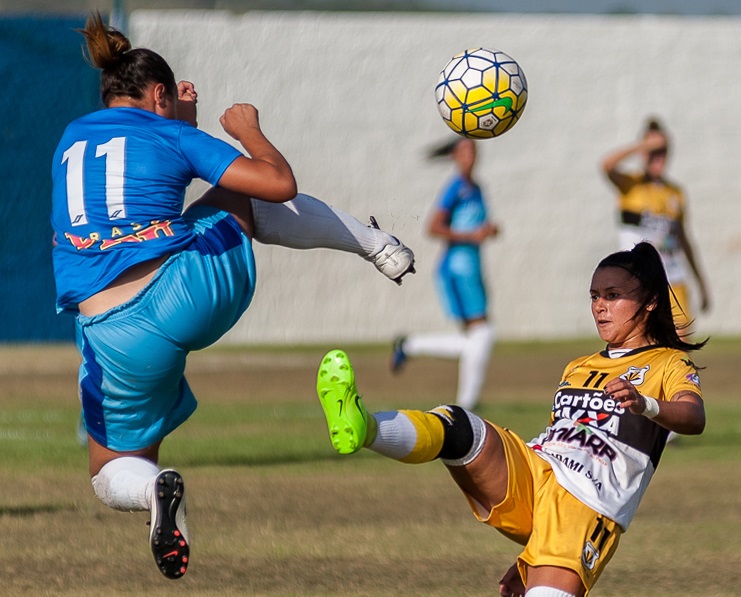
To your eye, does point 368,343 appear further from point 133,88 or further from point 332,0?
point 133,88

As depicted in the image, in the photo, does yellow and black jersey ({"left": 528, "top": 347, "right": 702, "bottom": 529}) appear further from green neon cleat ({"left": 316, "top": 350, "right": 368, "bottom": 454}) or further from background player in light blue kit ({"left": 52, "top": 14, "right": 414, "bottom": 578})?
background player in light blue kit ({"left": 52, "top": 14, "right": 414, "bottom": 578})

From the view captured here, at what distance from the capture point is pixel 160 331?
15.8 feet

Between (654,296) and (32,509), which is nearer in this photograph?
(654,296)

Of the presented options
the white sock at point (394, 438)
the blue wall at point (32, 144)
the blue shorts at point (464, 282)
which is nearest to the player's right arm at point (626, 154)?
the blue shorts at point (464, 282)

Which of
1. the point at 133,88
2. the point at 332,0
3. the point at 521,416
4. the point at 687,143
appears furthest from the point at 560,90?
the point at 133,88

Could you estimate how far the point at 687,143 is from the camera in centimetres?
1956

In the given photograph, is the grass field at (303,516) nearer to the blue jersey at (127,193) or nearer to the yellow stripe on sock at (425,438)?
the yellow stripe on sock at (425,438)

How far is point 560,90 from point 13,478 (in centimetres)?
1214

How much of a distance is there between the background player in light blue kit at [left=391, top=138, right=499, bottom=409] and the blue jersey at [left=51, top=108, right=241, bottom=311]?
7.02 metres

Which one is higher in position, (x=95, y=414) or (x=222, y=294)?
(x=222, y=294)

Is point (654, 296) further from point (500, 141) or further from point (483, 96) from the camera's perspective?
point (500, 141)

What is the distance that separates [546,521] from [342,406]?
0.77 meters

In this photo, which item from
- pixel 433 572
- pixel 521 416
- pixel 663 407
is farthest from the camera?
pixel 521 416

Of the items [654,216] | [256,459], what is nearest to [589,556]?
[256,459]
